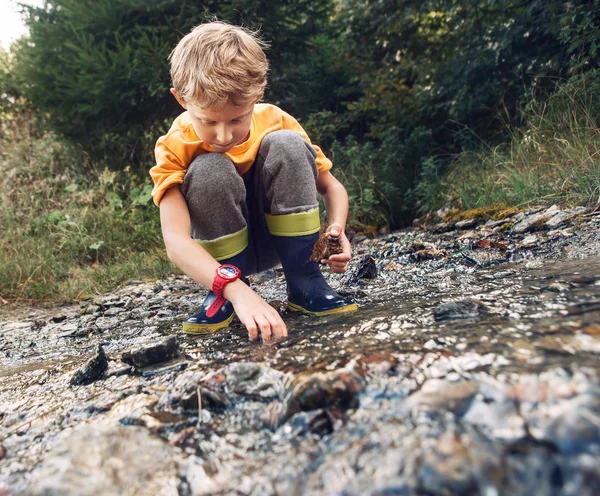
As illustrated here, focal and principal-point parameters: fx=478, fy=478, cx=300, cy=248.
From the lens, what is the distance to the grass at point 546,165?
10.7ft

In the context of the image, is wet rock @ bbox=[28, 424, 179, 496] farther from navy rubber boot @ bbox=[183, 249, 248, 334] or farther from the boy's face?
the boy's face

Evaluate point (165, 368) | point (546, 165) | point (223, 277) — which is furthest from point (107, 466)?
point (546, 165)

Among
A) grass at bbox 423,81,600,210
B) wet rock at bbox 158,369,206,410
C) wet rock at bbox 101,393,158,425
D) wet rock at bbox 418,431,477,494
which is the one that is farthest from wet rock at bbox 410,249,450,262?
wet rock at bbox 418,431,477,494

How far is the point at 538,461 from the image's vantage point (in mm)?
681

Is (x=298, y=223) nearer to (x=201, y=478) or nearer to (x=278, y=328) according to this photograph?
(x=278, y=328)

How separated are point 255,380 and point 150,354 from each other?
0.47 meters

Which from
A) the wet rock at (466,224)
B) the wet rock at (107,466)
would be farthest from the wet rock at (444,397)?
the wet rock at (466,224)

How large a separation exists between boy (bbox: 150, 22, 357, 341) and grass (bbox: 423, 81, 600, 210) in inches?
80.4

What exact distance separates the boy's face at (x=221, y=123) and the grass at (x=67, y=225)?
2.36m

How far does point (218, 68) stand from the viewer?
1720 millimetres

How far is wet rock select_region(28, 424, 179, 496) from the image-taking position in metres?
0.80

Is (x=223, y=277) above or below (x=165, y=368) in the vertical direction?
above

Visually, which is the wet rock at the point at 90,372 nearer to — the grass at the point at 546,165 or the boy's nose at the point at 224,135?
the boy's nose at the point at 224,135

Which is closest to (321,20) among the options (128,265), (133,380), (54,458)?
(128,265)
